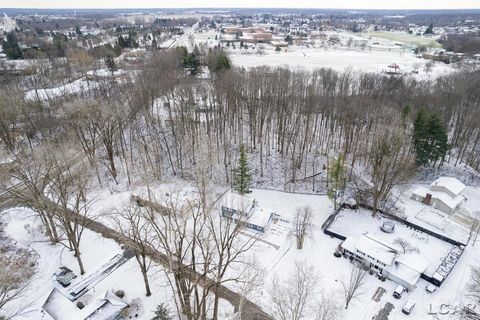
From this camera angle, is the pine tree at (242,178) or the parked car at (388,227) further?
the pine tree at (242,178)

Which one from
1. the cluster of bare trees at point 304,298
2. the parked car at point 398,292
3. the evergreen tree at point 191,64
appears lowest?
the parked car at point 398,292

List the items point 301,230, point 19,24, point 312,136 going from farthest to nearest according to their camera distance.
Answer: point 19,24, point 312,136, point 301,230

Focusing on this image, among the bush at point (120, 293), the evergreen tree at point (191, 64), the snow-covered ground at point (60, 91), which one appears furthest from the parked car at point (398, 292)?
the snow-covered ground at point (60, 91)

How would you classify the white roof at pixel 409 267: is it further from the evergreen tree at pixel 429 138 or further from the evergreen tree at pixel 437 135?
the evergreen tree at pixel 437 135

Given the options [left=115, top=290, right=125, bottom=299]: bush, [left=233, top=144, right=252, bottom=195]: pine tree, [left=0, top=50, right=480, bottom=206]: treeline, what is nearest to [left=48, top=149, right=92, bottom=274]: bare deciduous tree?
[left=115, top=290, right=125, bottom=299]: bush

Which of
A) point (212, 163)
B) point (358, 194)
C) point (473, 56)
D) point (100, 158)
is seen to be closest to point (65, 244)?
point (100, 158)

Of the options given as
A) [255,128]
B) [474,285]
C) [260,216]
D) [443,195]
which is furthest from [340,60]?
[474,285]

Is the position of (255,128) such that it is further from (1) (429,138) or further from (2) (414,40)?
(2) (414,40)

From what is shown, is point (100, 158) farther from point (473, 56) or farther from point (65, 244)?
point (473, 56)
